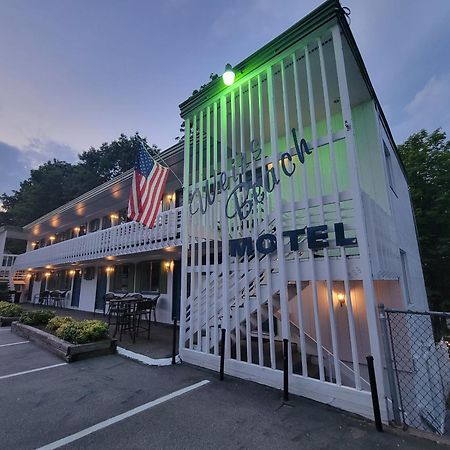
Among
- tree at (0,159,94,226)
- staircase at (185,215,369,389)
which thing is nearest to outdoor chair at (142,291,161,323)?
staircase at (185,215,369,389)

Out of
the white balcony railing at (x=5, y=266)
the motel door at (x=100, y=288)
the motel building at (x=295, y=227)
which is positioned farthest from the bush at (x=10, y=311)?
the white balcony railing at (x=5, y=266)

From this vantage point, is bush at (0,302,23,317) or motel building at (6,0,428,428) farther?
bush at (0,302,23,317)

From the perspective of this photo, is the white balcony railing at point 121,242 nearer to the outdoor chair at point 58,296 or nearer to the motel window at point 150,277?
the motel window at point 150,277

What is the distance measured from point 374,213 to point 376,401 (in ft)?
9.13

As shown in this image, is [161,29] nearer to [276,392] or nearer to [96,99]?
[96,99]

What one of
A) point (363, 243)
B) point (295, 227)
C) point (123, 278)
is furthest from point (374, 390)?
point (123, 278)

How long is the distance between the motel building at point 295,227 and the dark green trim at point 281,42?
0.02 m

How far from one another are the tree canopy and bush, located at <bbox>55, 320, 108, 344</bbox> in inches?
1122

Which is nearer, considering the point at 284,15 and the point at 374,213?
the point at 374,213

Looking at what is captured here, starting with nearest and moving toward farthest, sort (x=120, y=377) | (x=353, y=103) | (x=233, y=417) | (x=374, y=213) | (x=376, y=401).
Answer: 1. (x=376, y=401)
2. (x=233, y=417)
3. (x=374, y=213)
4. (x=120, y=377)
5. (x=353, y=103)

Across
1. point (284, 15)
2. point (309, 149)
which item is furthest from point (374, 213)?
point (284, 15)

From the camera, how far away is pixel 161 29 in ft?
37.6

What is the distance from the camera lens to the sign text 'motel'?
12.5ft

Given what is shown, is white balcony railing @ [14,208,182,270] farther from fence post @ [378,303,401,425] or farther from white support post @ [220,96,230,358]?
fence post @ [378,303,401,425]
